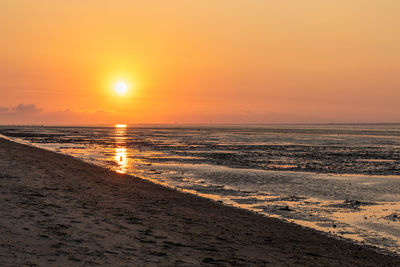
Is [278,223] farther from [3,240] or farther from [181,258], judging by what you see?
[3,240]

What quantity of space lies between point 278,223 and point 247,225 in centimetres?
139

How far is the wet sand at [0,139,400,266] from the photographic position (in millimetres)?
8680

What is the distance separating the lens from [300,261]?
9.50 meters

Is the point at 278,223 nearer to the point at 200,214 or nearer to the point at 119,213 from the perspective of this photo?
the point at 200,214

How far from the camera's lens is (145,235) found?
10.6m

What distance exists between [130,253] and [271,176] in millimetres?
19611

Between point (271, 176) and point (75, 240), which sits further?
point (271, 176)

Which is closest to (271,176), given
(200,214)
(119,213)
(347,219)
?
(347,219)

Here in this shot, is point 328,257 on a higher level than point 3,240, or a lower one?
lower

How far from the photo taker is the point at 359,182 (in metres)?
24.8

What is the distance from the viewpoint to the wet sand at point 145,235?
28.5 feet

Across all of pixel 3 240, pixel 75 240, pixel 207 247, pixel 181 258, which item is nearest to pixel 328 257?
pixel 207 247

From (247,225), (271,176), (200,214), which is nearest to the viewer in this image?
(247,225)

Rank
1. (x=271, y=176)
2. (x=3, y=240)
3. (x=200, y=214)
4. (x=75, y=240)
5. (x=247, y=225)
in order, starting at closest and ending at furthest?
1. (x=3, y=240)
2. (x=75, y=240)
3. (x=247, y=225)
4. (x=200, y=214)
5. (x=271, y=176)
